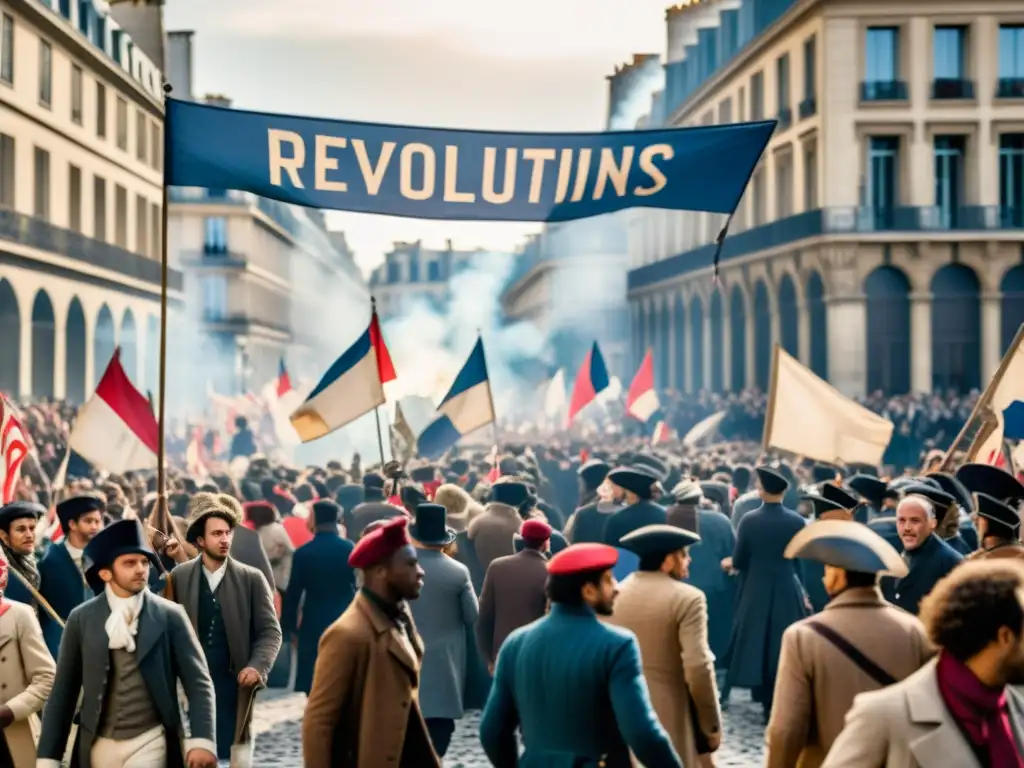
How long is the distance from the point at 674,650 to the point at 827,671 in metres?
1.19

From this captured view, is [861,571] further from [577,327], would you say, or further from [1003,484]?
[577,327]

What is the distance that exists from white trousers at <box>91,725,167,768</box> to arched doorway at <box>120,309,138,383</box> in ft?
135

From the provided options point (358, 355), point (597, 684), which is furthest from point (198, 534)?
point (358, 355)

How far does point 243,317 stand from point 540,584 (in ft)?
225

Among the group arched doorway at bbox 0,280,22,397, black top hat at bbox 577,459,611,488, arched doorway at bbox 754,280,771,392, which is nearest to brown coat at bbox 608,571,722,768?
black top hat at bbox 577,459,611,488

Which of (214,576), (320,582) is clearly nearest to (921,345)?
(320,582)

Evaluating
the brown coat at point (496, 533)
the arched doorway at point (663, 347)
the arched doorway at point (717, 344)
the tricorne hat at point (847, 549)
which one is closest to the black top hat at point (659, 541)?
the tricorne hat at point (847, 549)

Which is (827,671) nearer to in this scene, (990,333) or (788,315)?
(990,333)

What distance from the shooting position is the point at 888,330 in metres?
39.8

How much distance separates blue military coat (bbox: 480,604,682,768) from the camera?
15.7 ft

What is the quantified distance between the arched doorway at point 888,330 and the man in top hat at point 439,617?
31.9m

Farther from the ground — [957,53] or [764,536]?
[957,53]

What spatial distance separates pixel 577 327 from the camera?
267 feet

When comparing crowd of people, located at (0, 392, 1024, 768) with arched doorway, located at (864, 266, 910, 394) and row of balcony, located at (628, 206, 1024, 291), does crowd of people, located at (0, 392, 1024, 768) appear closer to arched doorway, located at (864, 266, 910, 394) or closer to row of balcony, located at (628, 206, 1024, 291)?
arched doorway, located at (864, 266, 910, 394)
